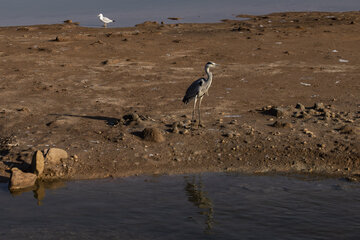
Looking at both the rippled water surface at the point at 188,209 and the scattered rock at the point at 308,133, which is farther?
the scattered rock at the point at 308,133

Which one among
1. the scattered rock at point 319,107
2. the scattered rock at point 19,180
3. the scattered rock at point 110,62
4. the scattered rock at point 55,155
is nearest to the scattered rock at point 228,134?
the scattered rock at point 319,107

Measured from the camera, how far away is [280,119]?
12.0 m

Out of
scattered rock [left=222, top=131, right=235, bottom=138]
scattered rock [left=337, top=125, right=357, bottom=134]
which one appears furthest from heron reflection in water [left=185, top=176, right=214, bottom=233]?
scattered rock [left=337, top=125, right=357, bottom=134]

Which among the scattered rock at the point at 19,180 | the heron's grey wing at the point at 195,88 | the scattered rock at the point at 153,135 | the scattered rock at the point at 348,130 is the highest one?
the heron's grey wing at the point at 195,88

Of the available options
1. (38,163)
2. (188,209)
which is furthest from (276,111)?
(38,163)

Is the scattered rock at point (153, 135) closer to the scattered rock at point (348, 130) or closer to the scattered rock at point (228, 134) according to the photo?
the scattered rock at point (228, 134)

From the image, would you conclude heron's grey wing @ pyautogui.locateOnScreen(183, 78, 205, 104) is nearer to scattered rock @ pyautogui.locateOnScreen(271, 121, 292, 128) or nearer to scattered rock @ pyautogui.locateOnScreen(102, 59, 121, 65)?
scattered rock @ pyautogui.locateOnScreen(271, 121, 292, 128)

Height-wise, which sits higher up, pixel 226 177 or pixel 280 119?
pixel 280 119

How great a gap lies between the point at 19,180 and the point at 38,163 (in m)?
0.57

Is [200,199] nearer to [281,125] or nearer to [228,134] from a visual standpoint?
[228,134]

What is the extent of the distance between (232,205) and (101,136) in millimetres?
4124

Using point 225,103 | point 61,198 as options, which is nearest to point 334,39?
point 225,103

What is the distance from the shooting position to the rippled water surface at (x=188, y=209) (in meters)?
7.27

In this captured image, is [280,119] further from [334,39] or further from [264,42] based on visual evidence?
[334,39]
